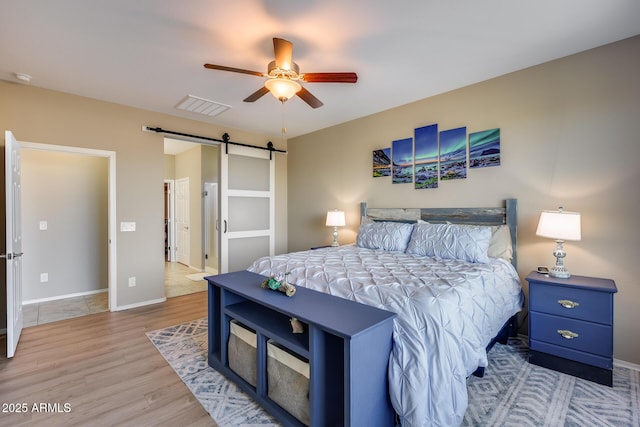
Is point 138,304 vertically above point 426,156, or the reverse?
point 426,156

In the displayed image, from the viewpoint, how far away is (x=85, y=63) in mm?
2807

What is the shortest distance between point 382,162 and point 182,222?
500 cm

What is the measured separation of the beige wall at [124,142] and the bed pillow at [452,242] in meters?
3.51

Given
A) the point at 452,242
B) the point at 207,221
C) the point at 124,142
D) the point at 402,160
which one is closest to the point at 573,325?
the point at 452,242

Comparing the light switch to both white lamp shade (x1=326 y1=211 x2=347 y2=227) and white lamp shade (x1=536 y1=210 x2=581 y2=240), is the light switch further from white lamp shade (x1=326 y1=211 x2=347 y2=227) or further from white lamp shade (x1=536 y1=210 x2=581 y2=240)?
white lamp shade (x1=536 y1=210 x2=581 y2=240)

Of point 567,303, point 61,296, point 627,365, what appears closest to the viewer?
point 567,303

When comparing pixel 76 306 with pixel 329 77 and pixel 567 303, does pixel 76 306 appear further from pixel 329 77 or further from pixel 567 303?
pixel 567 303

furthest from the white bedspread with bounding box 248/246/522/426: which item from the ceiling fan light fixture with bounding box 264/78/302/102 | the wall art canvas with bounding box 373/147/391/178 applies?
the wall art canvas with bounding box 373/147/391/178

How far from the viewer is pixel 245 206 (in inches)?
206

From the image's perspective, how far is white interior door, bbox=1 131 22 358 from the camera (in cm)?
257

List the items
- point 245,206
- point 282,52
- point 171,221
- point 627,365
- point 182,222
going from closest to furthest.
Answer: point 282,52 < point 627,365 < point 245,206 < point 182,222 < point 171,221

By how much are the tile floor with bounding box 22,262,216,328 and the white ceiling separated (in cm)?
273

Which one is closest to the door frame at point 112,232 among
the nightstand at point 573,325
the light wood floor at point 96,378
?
the light wood floor at point 96,378

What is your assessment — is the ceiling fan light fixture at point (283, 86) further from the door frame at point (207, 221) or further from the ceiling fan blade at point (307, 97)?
the door frame at point (207, 221)
